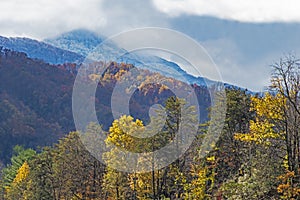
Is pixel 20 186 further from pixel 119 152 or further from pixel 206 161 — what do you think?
pixel 206 161

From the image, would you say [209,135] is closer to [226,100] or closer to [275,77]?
[226,100]

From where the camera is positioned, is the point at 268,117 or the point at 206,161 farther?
the point at 206,161

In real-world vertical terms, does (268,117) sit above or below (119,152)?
below

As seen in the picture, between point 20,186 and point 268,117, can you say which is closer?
point 268,117

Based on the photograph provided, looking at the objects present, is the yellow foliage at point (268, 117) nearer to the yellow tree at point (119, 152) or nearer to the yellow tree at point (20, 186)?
the yellow tree at point (119, 152)

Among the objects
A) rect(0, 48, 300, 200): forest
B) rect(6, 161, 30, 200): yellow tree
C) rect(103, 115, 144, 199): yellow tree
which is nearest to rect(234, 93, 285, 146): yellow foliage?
rect(0, 48, 300, 200): forest

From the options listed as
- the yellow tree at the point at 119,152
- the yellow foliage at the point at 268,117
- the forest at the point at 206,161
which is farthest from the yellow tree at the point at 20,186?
the yellow foliage at the point at 268,117

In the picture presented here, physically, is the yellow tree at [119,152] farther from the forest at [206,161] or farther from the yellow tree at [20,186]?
the yellow tree at [20,186]

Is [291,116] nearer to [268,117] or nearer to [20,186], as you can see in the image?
[268,117]

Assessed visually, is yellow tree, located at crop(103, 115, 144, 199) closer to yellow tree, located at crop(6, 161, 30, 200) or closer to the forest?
the forest

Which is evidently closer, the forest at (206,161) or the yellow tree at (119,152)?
the forest at (206,161)

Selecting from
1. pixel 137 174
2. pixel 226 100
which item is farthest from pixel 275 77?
pixel 137 174

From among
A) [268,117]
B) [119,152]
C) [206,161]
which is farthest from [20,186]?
[268,117]

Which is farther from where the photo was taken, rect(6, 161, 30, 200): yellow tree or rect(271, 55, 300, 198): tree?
rect(6, 161, 30, 200): yellow tree
